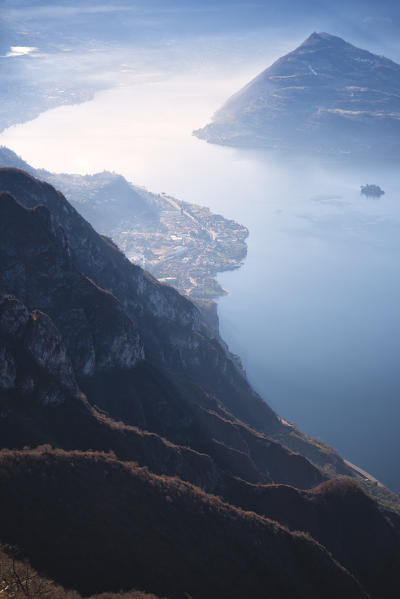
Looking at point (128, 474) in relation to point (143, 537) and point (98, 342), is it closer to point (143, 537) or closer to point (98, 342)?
point (143, 537)

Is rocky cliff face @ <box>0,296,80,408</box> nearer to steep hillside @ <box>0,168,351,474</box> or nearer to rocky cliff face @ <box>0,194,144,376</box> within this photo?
rocky cliff face @ <box>0,194,144,376</box>

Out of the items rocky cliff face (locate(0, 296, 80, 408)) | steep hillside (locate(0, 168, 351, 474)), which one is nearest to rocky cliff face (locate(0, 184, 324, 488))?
rocky cliff face (locate(0, 296, 80, 408))

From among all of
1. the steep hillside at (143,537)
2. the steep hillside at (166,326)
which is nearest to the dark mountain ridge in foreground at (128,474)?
the steep hillside at (143,537)

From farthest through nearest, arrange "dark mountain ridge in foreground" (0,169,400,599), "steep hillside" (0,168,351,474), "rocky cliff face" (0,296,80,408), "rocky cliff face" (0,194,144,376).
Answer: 1. "steep hillside" (0,168,351,474)
2. "rocky cliff face" (0,194,144,376)
3. "rocky cliff face" (0,296,80,408)
4. "dark mountain ridge in foreground" (0,169,400,599)

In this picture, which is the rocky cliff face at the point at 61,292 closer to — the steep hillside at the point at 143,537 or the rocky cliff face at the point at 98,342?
the rocky cliff face at the point at 98,342

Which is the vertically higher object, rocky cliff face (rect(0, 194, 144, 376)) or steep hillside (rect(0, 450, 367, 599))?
rocky cliff face (rect(0, 194, 144, 376))

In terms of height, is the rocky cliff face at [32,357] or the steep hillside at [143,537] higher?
the rocky cliff face at [32,357]

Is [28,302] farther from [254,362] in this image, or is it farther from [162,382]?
[254,362]

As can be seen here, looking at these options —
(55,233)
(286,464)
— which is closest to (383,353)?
(286,464)

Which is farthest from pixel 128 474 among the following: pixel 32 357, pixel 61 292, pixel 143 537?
pixel 61 292
